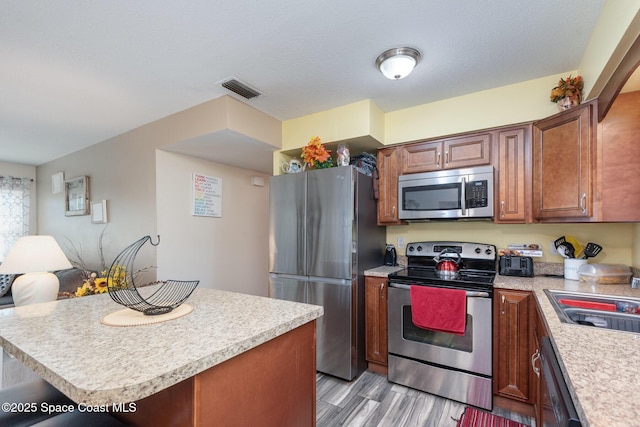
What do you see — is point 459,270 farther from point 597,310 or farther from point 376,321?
point 597,310

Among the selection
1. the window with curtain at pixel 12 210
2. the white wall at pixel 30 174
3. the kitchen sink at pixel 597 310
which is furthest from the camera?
the white wall at pixel 30 174

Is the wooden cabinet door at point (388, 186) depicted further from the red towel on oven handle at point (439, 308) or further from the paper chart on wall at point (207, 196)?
the paper chart on wall at point (207, 196)

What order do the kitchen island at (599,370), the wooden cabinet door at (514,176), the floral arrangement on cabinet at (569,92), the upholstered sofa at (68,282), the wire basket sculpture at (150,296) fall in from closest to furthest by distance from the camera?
the kitchen island at (599,370), the wire basket sculpture at (150,296), the floral arrangement on cabinet at (569,92), the wooden cabinet door at (514,176), the upholstered sofa at (68,282)

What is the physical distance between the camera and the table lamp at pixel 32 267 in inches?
77.7

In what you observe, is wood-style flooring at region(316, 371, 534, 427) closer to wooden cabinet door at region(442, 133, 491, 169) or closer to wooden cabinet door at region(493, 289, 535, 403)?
wooden cabinet door at region(493, 289, 535, 403)

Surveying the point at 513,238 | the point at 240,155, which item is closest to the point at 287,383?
the point at 513,238

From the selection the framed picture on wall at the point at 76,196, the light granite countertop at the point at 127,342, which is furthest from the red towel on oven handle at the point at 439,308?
the framed picture on wall at the point at 76,196

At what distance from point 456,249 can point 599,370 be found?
71.8 inches

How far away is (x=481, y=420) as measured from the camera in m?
1.91

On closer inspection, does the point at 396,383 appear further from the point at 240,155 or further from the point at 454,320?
the point at 240,155

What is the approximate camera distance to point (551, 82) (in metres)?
2.16

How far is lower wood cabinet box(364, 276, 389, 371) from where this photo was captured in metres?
2.49

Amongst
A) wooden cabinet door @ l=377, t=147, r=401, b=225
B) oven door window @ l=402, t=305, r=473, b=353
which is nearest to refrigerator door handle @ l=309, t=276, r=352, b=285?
oven door window @ l=402, t=305, r=473, b=353

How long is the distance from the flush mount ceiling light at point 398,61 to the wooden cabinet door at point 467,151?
2.66 feet
